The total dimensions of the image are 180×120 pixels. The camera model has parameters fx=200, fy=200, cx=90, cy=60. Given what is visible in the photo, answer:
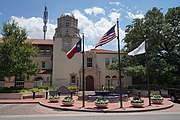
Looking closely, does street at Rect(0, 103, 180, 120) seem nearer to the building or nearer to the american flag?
the american flag

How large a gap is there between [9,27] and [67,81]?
1414cm

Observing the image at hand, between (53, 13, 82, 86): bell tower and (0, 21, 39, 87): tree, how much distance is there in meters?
8.35

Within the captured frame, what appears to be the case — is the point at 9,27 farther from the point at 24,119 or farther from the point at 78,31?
the point at 24,119

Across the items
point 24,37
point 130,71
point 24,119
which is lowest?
point 24,119

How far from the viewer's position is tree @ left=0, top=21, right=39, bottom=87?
25203 mm

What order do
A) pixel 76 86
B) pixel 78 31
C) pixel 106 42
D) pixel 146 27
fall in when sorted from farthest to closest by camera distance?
pixel 78 31, pixel 76 86, pixel 146 27, pixel 106 42

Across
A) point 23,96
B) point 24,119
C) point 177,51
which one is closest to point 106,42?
point 24,119

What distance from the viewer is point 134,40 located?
34281 mm

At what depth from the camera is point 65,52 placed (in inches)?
1484

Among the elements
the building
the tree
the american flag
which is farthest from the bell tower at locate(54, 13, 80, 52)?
the american flag

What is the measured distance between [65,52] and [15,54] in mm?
12404

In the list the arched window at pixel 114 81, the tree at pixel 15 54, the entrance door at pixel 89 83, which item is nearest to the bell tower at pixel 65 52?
the entrance door at pixel 89 83

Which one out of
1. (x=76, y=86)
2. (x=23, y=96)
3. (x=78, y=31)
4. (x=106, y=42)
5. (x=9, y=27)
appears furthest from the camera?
(x=78, y=31)

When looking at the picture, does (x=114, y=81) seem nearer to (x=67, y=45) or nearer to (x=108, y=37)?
(x=67, y=45)
